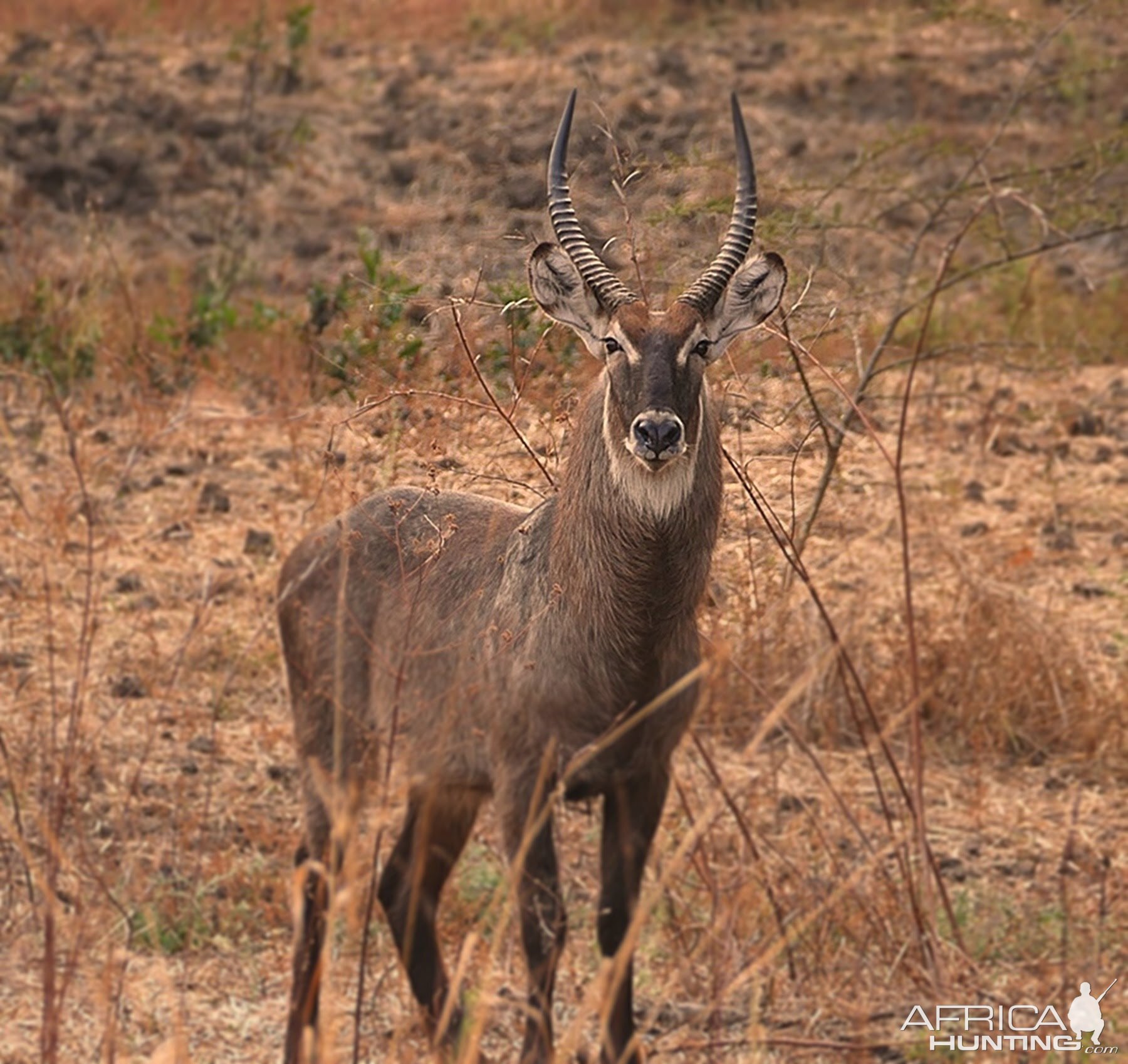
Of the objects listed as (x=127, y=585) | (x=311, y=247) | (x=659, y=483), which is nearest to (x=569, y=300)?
(x=659, y=483)

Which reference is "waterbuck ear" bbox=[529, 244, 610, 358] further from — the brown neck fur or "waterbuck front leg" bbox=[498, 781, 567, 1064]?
"waterbuck front leg" bbox=[498, 781, 567, 1064]

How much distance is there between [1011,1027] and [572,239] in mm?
2159

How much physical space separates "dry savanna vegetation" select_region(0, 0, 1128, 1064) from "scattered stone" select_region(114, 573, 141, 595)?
0.04ft

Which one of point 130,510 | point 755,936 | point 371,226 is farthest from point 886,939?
point 371,226

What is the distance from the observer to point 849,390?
254 inches

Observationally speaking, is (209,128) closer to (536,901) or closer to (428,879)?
(428,879)

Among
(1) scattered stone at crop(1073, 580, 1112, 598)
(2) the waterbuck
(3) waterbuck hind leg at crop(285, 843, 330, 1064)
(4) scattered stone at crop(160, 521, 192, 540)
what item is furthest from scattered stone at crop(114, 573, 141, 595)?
(1) scattered stone at crop(1073, 580, 1112, 598)

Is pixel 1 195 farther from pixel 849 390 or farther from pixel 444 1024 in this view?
pixel 444 1024

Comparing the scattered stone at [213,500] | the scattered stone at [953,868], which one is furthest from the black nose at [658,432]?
the scattered stone at [213,500]

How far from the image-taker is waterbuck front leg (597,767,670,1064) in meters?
4.64

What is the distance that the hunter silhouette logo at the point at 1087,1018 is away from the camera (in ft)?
14.1

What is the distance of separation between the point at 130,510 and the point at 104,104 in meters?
7.43

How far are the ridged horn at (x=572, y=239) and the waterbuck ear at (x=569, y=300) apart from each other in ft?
0.09

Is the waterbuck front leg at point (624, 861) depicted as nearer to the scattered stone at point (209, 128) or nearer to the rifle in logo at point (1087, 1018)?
the rifle in logo at point (1087, 1018)
